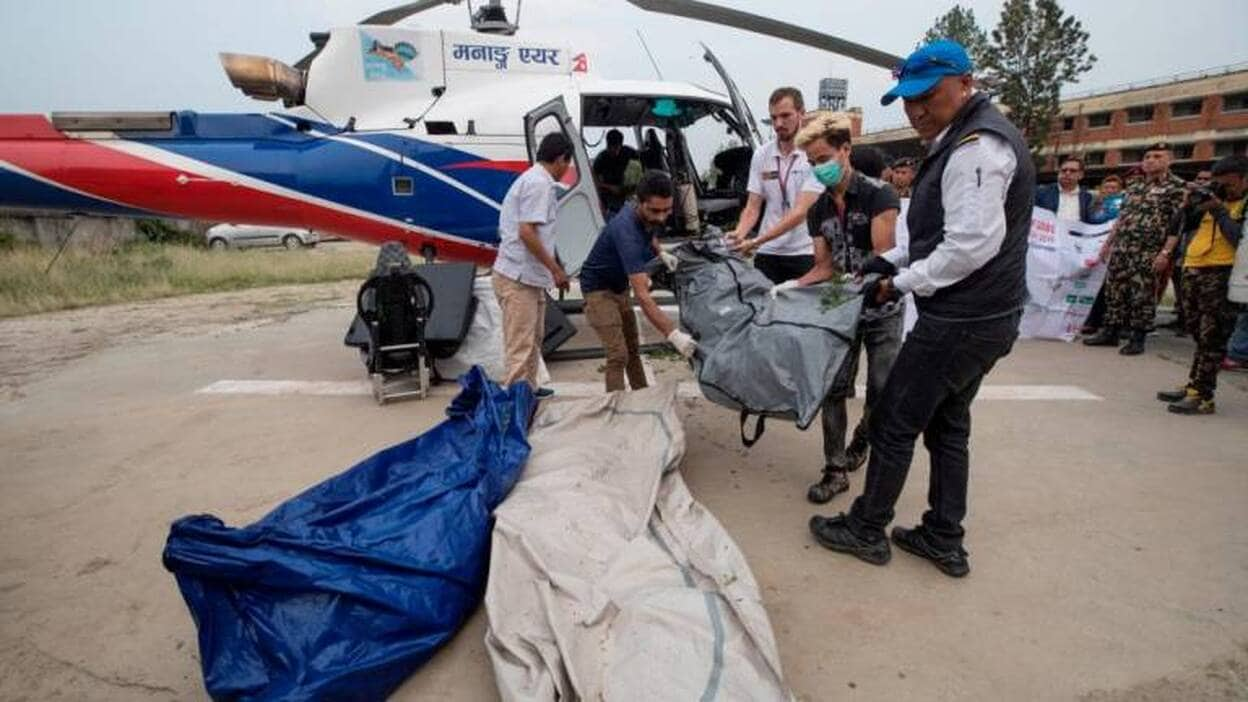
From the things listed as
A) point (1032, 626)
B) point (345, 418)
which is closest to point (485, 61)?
point (345, 418)

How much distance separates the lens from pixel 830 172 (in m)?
2.74

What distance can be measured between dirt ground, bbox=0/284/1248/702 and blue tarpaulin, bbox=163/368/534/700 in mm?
178

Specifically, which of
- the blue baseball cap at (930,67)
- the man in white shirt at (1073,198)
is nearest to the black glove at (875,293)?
the blue baseball cap at (930,67)

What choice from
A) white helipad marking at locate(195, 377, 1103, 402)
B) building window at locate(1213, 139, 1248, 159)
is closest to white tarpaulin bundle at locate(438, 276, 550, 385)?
white helipad marking at locate(195, 377, 1103, 402)

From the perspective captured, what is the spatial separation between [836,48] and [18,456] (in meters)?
6.57

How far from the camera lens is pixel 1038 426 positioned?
12.7 ft

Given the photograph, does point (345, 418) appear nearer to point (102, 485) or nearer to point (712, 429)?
point (102, 485)

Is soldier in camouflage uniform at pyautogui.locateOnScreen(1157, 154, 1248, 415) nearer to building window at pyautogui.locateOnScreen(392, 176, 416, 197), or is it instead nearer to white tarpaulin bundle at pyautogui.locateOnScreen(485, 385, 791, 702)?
white tarpaulin bundle at pyautogui.locateOnScreen(485, 385, 791, 702)

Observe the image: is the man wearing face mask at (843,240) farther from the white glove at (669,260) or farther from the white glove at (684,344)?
the white glove at (669,260)

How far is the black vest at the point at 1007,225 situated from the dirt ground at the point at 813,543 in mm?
1015

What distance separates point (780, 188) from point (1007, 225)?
1.80m

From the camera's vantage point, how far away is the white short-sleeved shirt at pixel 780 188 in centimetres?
361

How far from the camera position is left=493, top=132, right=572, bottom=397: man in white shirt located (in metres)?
3.65

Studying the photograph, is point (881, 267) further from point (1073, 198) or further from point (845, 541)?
point (1073, 198)
